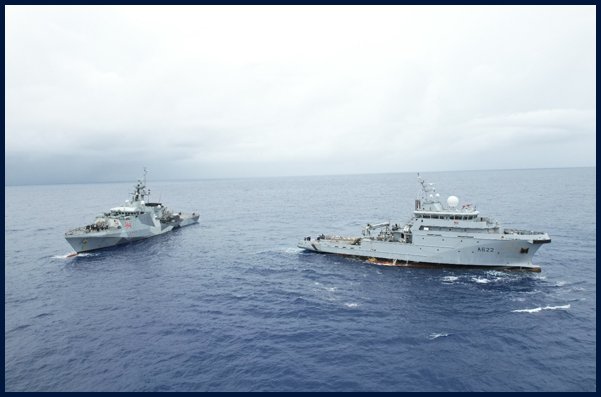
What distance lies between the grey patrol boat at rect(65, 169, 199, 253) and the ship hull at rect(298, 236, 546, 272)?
5223 cm

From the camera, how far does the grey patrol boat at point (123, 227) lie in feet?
227

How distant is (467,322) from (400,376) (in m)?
13.2

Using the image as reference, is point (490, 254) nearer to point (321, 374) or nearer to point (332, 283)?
point (332, 283)

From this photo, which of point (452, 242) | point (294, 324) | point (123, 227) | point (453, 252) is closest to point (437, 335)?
point (294, 324)

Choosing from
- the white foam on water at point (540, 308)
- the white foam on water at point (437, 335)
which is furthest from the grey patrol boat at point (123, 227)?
the white foam on water at point (540, 308)

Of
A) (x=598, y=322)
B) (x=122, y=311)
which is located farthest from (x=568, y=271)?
(x=122, y=311)

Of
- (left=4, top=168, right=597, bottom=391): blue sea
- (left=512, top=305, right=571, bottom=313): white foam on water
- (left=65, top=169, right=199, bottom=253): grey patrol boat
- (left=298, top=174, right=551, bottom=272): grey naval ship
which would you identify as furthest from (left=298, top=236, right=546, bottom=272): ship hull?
(left=65, top=169, right=199, bottom=253): grey patrol boat

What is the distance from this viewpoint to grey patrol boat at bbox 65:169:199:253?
69.2 metres

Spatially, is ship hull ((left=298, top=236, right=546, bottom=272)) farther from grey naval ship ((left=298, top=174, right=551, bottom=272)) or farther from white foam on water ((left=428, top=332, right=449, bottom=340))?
white foam on water ((left=428, top=332, right=449, bottom=340))

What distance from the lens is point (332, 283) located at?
49.0 m

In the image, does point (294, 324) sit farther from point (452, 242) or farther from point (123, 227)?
point (123, 227)

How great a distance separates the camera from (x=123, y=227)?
76500 millimetres
